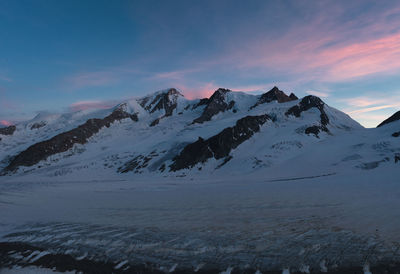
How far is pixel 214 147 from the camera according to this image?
6569 cm

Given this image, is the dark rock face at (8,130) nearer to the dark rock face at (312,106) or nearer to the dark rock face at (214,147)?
the dark rock face at (214,147)

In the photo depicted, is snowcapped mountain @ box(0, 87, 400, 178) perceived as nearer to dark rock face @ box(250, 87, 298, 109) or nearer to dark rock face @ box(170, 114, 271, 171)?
dark rock face @ box(170, 114, 271, 171)

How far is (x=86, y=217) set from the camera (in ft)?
46.9

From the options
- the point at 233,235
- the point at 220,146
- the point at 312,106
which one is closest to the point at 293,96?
the point at 312,106

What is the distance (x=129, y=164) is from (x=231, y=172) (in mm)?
35059

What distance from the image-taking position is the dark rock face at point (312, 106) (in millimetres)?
74981

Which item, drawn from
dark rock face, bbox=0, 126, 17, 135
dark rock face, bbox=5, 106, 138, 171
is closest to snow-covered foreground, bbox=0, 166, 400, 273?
dark rock face, bbox=5, 106, 138, 171

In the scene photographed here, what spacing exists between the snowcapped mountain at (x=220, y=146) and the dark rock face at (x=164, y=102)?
3170cm

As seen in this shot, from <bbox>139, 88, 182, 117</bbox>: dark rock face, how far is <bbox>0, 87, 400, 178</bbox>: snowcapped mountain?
3170 centimetres

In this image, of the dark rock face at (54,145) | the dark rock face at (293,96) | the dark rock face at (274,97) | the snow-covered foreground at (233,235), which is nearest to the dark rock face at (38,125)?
the dark rock face at (54,145)

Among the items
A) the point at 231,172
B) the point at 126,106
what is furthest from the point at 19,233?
the point at 126,106

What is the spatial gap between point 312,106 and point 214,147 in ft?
181

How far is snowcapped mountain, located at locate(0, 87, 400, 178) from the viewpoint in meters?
51.8

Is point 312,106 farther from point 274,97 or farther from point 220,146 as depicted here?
point 220,146
